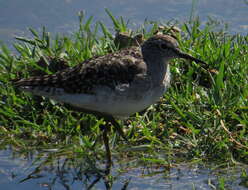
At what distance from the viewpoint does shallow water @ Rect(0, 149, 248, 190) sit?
17.5 ft

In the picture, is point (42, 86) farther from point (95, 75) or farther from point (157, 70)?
point (157, 70)

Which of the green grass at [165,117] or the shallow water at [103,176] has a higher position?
the green grass at [165,117]

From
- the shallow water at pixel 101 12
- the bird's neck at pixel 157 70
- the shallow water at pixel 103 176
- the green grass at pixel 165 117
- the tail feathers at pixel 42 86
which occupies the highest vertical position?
the shallow water at pixel 101 12

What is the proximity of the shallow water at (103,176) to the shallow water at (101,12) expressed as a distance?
11.0ft

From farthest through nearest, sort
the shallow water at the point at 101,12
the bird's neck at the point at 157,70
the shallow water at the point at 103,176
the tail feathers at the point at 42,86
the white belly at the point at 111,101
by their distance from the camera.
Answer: the shallow water at the point at 101,12 < the bird's neck at the point at 157,70 < the tail feathers at the point at 42,86 < the white belly at the point at 111,101 < the shallow water at the point at 103,176

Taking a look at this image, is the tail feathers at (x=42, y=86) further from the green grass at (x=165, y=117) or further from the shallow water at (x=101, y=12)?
the shallow water at (x=101, y=12)

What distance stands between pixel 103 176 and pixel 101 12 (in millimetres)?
4477

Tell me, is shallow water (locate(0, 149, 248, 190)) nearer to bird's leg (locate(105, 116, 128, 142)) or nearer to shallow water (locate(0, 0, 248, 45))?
bird's leg (locate(105, 116, 128, 142))

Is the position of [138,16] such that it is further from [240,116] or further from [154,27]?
[240,116]

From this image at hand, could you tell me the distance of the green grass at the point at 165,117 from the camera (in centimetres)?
588

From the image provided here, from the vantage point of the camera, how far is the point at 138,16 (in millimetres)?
9289

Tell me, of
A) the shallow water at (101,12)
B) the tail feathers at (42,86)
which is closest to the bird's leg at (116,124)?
the tail feathers at (42,86)

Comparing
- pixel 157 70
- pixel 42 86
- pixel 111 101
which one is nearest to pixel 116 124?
pixel 111 101

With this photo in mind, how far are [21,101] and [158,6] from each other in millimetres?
3726
